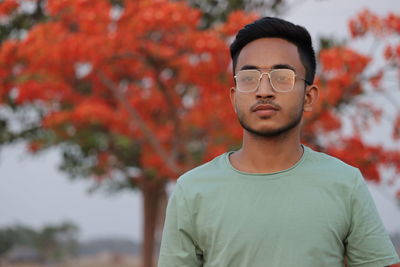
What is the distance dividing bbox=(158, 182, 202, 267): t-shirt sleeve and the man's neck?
0.79 ft

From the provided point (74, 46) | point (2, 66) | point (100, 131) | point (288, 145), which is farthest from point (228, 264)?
point (100, 131)

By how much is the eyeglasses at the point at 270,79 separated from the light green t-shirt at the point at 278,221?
0.85 feet

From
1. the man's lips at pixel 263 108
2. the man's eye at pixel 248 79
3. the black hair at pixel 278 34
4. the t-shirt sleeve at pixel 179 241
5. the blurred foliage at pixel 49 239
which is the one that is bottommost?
the blurred foliage at pixel 49 239

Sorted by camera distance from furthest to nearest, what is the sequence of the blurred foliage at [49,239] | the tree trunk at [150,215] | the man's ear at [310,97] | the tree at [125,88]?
the blurred foliage at [49,239]
the tree trunk at [150,215]
the tree at [125,88]
the man's ear at [310,97]

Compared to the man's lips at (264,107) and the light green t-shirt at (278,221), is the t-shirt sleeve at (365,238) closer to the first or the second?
the light green t-shirt at (278,221)

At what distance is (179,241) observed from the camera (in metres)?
2.22

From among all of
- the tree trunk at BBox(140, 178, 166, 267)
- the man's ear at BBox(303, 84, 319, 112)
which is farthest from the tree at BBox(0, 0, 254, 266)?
the man's ear at BBox(303, 84, 319, 112)

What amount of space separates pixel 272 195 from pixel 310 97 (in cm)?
41

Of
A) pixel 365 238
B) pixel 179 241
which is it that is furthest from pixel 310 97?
pixel 179 241

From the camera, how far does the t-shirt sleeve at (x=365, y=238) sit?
7.11 feet

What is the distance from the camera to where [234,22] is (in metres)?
13.2

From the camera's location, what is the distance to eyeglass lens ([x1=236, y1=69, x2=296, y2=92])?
2221 millimetres

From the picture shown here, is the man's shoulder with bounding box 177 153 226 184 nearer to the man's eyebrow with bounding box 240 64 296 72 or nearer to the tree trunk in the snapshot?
the man's eyebrow with bounding box 240 64 296 72

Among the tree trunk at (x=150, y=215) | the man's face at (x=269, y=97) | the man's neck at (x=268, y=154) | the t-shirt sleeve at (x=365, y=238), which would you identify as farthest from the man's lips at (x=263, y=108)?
the tree trunk at (x=150, y=215)
